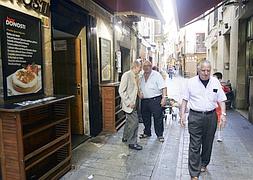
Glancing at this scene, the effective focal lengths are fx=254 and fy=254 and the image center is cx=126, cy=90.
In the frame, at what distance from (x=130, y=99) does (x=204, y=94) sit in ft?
5.24

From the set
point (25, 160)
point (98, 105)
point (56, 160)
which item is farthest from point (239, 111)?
point (25, 160)

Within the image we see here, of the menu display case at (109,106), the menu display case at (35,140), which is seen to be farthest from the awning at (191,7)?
the menu display case at (35,140)

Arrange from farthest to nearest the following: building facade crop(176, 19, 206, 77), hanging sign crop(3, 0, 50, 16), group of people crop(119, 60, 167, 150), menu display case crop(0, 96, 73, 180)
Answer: building facade crop(176, 19, 206, 77)
group of people crop(119, 60, 167, 150)
hanging sign crop(3, 0, 50, 16)
menu display case crop(0, 96, 73, 180)

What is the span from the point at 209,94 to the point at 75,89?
3.09m

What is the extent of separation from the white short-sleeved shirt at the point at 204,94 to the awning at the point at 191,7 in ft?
12.5

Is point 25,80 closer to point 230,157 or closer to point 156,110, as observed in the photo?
point 156,110

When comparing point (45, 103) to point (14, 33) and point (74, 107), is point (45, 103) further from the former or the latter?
point (74, 107)

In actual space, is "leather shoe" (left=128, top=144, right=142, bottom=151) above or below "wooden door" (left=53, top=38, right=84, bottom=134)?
below

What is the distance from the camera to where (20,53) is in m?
3.09

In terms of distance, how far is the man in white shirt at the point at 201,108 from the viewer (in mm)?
3242

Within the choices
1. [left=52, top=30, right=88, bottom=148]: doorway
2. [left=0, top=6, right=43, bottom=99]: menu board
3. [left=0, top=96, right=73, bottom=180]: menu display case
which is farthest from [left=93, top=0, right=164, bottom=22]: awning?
[left=0, top=96, right=73, bottom=180]: menu display case

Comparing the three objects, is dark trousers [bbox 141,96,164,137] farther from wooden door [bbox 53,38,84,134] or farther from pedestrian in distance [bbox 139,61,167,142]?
wooden door [bbox 53,38,84,134]

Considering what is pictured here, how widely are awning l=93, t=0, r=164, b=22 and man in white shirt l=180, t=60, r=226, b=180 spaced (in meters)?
2.72

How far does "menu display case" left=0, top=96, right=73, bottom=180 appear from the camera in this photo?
2.68m
